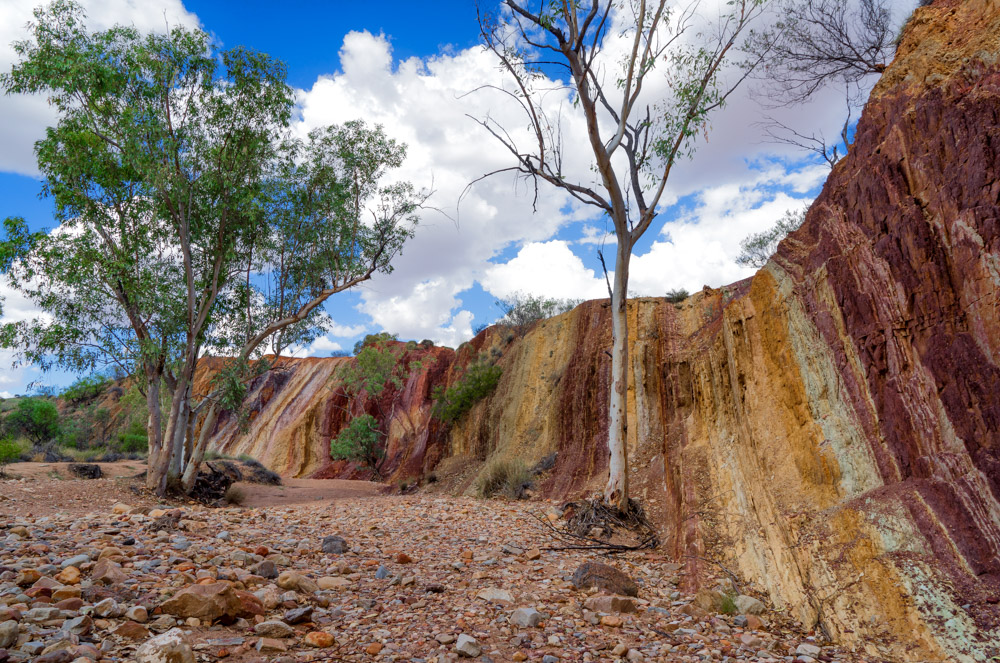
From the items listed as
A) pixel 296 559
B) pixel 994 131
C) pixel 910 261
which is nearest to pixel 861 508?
pixel 910 261

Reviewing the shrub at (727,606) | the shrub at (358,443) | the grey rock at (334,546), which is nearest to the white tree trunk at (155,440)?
the grey rock at (334,546)

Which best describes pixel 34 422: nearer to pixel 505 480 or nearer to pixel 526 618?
pixel 505 480

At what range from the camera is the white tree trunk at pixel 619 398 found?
877cm

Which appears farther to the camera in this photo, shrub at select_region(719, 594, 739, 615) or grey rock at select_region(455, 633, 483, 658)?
shrub at select_region(719, 594, 739, 615)

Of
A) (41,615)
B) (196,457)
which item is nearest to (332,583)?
(41,615)

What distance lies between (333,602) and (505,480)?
31.4 feet

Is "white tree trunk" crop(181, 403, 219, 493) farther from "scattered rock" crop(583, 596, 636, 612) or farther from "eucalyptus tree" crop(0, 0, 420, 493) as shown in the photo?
"scattered rock" crop(583, 596, 636, 612)

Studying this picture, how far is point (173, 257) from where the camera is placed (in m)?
15.0

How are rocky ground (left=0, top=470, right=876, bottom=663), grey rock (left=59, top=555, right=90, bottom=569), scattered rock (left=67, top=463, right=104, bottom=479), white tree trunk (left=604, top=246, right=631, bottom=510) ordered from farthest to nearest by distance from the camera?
scattered rock (left=67, top=463, right=104, bottom=479)
white tree trunk (left=604, top=246, right=631, bottom=510)
grey rock (left=59, top=555, right=90, bottom=569)
rocky ground (left=0, top=470, right=876, bottom=663)

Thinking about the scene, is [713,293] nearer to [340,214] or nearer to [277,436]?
[340,214]

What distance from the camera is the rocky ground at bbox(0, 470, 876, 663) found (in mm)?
3562

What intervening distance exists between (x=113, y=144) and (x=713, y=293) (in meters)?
17.3

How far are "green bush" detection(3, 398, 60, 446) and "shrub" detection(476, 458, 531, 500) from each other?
28529 mm

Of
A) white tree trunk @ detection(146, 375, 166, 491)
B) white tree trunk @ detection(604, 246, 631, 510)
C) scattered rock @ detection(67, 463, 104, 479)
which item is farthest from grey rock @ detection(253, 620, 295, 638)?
→ scattered rock @ detection(67, 463, 104, 479)
